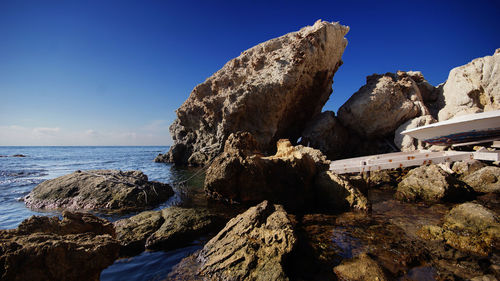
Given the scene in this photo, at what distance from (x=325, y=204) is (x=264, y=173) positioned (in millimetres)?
2255

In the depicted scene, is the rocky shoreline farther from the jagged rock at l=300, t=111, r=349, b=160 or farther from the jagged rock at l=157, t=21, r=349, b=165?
the jagged rock at l=300, t=111, r=349, b=160

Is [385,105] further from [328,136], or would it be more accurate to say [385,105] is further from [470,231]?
[470,231]

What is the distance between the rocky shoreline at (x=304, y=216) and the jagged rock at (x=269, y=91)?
1.17 ft

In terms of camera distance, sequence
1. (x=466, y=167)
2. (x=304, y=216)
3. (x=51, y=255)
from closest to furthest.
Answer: (x=51, y=255) → (x=304, y=216) → (x=466, y=167)

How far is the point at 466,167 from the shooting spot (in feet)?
29.6

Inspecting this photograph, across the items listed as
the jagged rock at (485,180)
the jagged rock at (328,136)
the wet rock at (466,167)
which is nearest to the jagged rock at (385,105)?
the jagged rock at (328,136)

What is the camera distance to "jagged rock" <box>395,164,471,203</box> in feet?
21.7

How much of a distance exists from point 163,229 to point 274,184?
3.48 metres

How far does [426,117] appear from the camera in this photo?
14.9 m

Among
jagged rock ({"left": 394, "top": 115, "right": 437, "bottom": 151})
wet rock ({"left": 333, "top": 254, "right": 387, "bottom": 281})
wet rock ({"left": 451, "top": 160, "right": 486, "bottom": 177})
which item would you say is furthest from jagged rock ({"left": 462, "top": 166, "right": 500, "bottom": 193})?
wet rock ({"left": 333, "top": 254, "right": 387, "bottom": 281})

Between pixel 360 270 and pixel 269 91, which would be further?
pixel 269 91

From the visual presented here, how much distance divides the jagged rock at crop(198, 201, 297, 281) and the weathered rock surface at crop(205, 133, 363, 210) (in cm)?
246

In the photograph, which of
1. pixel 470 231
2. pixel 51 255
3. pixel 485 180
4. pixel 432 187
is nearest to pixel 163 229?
pixel 51 255

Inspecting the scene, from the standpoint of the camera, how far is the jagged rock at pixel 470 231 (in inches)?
148
